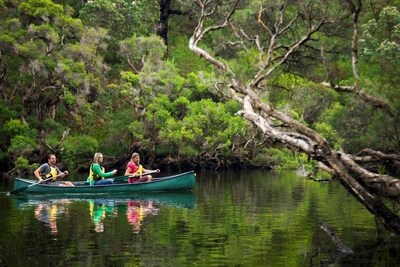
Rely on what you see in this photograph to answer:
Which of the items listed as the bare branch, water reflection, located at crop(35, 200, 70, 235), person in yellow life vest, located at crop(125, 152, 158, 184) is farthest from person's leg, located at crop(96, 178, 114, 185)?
the bare branch

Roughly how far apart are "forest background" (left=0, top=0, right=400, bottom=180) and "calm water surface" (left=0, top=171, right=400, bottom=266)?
462 inches

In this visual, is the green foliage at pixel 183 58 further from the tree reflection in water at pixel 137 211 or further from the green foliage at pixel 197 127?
the tree reflection in water at pixel 137 211

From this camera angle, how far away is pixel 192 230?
1861 cm

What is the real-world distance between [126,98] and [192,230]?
26.9 metres

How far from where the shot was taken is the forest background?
Answer: 3962 cm

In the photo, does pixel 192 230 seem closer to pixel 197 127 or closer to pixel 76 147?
pixel 76 147

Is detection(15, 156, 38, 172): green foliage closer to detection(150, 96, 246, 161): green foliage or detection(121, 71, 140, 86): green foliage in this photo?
detection(150, 96, 246, 161): green foliage

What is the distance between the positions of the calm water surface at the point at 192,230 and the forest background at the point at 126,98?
462 inches

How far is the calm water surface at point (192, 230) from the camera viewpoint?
1484cm

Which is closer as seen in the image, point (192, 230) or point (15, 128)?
point (192, 230)

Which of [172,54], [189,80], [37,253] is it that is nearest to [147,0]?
[172,54]

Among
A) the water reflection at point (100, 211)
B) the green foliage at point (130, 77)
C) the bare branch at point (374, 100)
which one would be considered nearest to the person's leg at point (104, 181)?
the water reflection at point (100, 211)

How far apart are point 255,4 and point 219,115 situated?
626cm

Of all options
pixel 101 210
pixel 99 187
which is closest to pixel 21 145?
pixel 99 187
